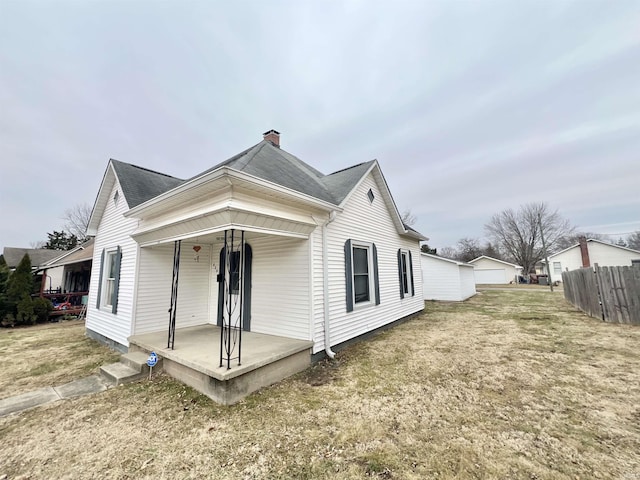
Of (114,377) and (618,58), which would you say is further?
(618,58)

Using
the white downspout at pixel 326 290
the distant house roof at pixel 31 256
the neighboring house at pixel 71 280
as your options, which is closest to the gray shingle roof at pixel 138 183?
the white downspout at pixel 326 290

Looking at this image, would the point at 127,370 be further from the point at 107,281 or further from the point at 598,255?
the point at 598,255

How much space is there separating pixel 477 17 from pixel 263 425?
35.7 feet

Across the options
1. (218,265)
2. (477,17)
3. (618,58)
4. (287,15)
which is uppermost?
(287,15)

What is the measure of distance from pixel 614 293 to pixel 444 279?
7975 millimetres

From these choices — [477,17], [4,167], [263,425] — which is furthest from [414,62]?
[4,167]

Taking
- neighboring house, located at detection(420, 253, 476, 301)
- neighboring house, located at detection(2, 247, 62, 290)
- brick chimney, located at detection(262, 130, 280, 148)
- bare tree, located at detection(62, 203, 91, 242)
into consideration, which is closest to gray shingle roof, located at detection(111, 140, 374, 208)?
brick chimney, located at detection(262, 130, 280, 148)

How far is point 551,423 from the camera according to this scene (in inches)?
113

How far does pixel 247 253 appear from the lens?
6.11 m

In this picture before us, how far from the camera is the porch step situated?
169 inches

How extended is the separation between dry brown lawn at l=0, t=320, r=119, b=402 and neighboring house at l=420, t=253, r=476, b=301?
15.2 m

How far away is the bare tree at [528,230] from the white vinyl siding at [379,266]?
42.6 meters

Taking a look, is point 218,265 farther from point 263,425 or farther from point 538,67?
point 538,67

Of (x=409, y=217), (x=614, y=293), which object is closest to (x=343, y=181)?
(x=614, y=293)
